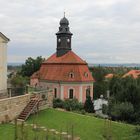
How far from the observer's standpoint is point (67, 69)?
4647 cm

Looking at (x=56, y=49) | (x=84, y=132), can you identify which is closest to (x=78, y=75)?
(x=56, y=49)

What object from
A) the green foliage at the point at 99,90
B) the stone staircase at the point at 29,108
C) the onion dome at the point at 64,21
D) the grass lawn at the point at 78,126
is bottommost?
the green foliage at the point at 99,90

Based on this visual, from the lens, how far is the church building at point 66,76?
149 feet

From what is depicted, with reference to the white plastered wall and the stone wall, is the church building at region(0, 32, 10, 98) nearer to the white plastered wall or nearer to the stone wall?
the white plastered wall

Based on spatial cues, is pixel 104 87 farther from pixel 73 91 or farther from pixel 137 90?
pixel 137 90

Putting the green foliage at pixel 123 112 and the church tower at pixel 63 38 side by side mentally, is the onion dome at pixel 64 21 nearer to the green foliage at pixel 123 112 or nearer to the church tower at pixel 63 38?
the church tower at pixel 63 38

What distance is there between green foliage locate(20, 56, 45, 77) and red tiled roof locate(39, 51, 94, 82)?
12.7 metres

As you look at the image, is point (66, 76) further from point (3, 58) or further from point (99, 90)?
point (99, 90)

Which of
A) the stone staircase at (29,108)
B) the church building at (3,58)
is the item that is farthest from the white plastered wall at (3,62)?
the stone staircase at (29,108)

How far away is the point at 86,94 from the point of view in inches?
1829

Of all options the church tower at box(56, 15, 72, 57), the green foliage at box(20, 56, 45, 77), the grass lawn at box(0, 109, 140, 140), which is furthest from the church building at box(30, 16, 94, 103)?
the grass lawn at box(0, 109, 140, 140)

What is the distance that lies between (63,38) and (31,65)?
45.8ft

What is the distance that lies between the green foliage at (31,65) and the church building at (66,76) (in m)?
11.4

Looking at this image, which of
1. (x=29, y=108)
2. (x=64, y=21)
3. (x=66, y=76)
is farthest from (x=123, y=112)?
(x=64, y=21)
